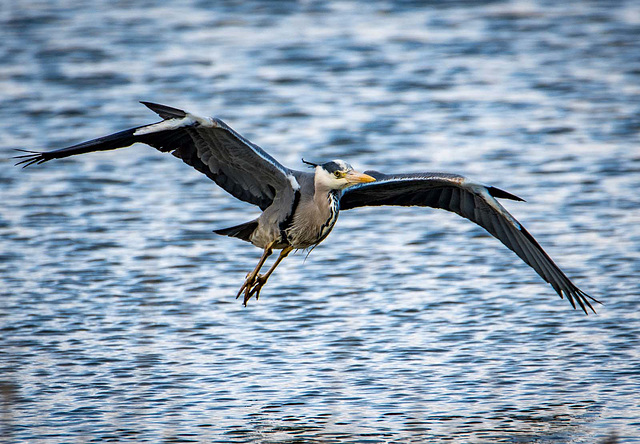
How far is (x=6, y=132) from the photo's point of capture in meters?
15.6

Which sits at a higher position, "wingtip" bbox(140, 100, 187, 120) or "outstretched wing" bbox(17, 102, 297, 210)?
"wingtip" bbox(140, 100, 187, 120)

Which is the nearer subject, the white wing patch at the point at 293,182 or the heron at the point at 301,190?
the heron at the point at 301,190

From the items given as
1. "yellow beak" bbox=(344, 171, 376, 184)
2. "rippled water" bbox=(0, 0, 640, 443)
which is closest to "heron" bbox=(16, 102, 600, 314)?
"yellow beak" bbox=(344, 171, 376, 184)

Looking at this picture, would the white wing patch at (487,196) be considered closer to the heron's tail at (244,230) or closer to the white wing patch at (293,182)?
the white wing patch at (293,182)

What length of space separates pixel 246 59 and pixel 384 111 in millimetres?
3387

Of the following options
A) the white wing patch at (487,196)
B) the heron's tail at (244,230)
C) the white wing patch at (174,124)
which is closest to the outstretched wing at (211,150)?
the white wing patch at (174,124)

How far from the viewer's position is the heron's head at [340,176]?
831 cm

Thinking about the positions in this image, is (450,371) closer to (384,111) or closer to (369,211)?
(369,211)

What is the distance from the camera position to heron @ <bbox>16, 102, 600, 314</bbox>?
8.22 m

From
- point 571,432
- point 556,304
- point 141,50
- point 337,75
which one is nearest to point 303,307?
point 556,304

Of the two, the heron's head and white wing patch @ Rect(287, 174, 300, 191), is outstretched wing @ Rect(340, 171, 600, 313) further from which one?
white wing patch @ Rect(287, 174, 300, 191)

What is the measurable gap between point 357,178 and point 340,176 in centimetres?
13

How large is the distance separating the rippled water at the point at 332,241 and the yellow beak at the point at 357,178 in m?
1.59

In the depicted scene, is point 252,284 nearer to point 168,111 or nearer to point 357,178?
point 357,178
